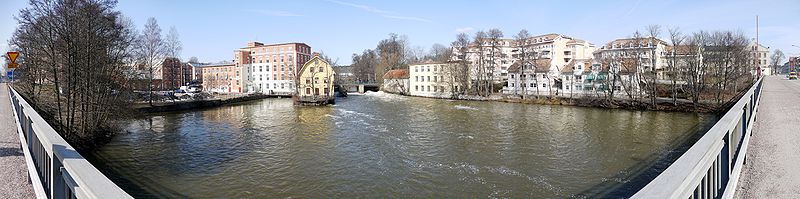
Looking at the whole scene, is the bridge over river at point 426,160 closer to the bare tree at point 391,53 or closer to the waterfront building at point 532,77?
the waterfront building at point 532,77

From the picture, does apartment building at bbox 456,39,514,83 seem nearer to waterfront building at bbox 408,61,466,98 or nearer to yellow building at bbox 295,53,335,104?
waterfront building at bbox 408,61,466,98

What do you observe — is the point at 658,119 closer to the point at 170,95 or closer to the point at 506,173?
the point at 506,173

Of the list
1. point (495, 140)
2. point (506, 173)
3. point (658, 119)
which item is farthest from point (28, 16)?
point (658, 119)

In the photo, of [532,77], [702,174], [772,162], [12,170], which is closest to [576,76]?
[532,77]

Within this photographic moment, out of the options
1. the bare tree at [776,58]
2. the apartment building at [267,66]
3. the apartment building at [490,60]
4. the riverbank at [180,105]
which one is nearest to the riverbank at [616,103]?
the apartment building at [490,60]

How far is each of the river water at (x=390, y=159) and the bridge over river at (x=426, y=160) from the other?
1.8 inches

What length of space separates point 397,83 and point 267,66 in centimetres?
2210

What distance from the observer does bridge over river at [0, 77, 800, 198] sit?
519 centimetres

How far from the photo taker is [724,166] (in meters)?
5.44

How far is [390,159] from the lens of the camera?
47.3ft

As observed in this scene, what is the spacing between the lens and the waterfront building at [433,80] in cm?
5628

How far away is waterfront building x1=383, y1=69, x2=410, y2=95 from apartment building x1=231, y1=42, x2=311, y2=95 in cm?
1532

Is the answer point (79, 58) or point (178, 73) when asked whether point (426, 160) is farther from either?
point (178, 73)

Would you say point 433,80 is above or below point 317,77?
below
